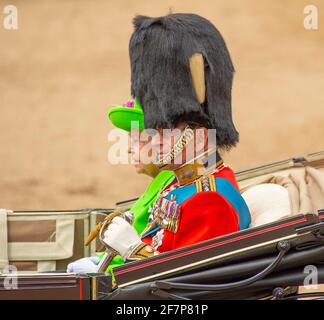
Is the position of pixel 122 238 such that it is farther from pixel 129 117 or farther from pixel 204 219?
pixel 129 117

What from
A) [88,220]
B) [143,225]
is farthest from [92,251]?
[143,225]

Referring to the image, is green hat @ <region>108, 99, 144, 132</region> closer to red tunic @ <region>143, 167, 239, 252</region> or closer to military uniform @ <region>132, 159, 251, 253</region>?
military uniform @ <region>132, 159, 251, 253</region>

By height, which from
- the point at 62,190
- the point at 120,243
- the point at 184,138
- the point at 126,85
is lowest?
the point at 120,243

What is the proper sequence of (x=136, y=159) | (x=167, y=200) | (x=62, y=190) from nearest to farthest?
1. (x=167, y=200)
2. (x=136, y=159)
3. (x=62, y=190)

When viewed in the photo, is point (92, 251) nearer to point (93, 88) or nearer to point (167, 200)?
point (167, 200)

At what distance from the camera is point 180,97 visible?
2205 millimetres

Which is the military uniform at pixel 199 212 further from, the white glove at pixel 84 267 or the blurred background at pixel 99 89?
the blurred background at pixel 99 89

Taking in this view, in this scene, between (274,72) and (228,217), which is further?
(274,72)

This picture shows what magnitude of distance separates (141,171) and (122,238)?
0.44m

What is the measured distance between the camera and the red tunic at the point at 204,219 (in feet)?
6.73

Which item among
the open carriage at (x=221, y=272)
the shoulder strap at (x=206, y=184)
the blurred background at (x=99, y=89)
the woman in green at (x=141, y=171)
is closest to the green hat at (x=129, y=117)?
the woman in green at (x=141, y=171)

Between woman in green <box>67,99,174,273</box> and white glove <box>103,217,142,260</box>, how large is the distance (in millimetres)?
126

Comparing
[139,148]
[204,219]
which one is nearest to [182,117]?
[139,148]

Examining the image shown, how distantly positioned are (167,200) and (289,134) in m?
3.58
